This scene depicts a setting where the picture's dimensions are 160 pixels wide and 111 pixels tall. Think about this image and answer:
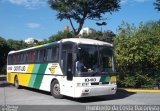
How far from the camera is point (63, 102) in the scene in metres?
14.7

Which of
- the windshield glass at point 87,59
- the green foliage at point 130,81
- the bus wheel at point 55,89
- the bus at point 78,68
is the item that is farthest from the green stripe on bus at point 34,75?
the green foliage at point 130,81

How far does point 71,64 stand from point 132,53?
6777 millimetres

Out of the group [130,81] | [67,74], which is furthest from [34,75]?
[130,81]

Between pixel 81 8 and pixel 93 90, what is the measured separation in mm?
21662

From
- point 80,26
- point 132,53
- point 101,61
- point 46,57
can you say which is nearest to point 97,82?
point 101,61

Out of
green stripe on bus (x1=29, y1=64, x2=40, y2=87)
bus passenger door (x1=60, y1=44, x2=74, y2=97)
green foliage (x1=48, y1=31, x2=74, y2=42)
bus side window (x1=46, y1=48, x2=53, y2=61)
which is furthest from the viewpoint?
green foliage (x1=48, y1=31, x2=74, y2=42)

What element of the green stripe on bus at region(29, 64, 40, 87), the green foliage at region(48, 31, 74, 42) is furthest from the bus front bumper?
the green foliage at region(48, 31, 74, 42)

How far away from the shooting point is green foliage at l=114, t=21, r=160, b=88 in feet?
66.3

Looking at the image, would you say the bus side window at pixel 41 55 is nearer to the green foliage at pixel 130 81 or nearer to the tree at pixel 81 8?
the green foliage at pixel 130 81

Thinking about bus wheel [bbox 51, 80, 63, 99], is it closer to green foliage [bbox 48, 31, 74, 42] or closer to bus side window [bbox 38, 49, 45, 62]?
bus side window [bbox 38, 49, 45, 62]

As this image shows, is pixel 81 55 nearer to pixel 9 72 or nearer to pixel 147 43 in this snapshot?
pixel 147 43

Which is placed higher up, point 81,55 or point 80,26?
point 80,26

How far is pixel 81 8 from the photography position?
35000 millimetres

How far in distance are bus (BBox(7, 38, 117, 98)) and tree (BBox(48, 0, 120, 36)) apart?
17.7m
